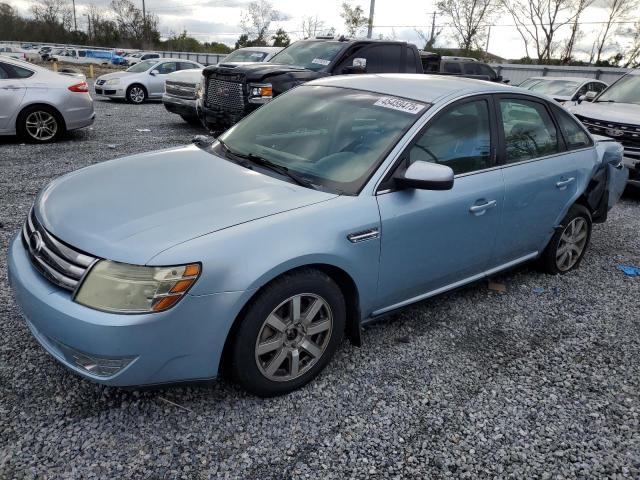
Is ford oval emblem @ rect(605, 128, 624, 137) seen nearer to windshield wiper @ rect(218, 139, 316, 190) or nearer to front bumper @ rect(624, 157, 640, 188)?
front bumper @ rect(624, 157, 640, 188)

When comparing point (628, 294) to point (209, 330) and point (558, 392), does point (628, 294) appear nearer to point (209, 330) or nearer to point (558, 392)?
point (558, 392)

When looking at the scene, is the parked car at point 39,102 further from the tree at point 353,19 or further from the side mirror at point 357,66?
the tree at point 353,19

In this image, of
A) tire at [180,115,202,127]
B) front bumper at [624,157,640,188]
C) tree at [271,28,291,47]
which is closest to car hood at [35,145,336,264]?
front bumper at [624,157,640,188]

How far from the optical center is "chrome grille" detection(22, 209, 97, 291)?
2.31 metres

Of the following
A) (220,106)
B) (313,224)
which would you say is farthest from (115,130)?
(313,224)

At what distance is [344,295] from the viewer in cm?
295

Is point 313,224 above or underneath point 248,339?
above

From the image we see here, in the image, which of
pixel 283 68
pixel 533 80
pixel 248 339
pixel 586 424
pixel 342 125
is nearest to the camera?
pixel 248 339

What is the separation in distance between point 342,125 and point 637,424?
2370mm

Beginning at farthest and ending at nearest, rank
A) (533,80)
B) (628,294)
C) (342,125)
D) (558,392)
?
(533,80) → (628,294) → (342,125) → (558,392)

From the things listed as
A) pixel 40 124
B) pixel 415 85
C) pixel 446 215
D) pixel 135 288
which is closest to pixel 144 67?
pixel 40 124

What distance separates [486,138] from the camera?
357cm

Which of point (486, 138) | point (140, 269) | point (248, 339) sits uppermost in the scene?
point (486, 138)

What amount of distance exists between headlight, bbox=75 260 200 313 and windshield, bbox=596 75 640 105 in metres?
8.36
